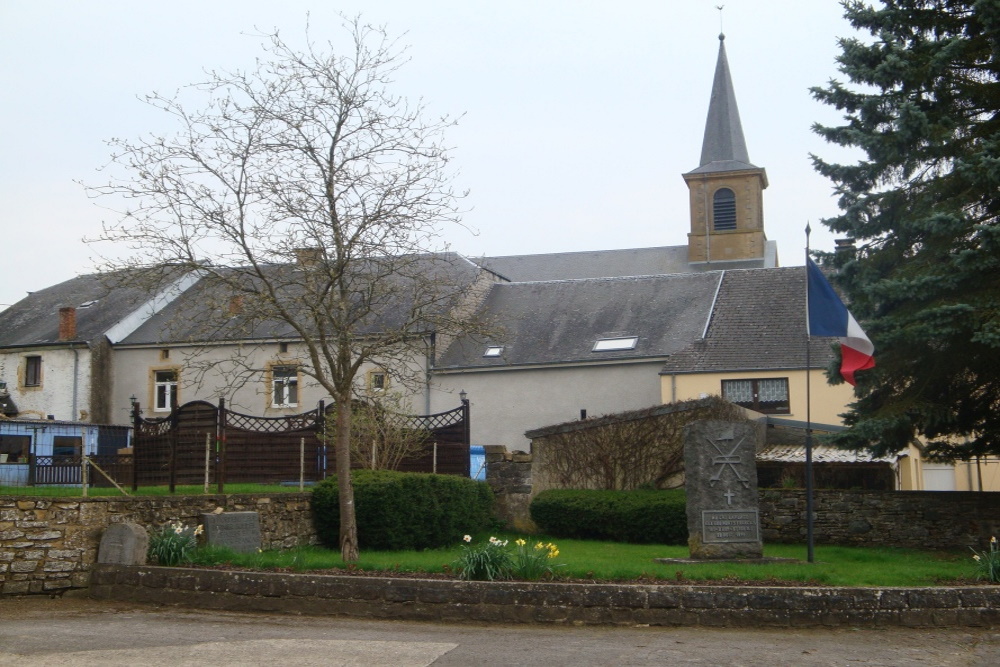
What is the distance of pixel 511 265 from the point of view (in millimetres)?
61375

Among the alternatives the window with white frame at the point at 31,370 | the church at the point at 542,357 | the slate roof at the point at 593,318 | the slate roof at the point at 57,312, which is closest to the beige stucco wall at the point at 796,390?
the church at the point at 542,357

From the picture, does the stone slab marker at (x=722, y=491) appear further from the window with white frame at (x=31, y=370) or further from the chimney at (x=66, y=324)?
the window with white frame at (x=31, y=370)

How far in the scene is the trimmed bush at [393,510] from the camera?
54.2ft

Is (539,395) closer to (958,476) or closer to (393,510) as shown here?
(958,476)

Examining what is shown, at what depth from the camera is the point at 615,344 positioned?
33875 millimetres

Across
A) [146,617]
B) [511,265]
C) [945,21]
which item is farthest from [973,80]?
[511,265]

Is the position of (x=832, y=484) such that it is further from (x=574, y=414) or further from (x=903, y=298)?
(x=574, y=414)

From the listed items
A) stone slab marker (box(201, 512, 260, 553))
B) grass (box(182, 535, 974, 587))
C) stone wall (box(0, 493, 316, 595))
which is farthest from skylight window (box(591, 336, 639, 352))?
stone wall (box(0, 493, 316, 595))

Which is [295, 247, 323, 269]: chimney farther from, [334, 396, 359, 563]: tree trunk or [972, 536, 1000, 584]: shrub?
[972, 536, 1000, 584]: shrub

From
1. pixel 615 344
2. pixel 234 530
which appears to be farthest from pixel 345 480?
pixel 615 344

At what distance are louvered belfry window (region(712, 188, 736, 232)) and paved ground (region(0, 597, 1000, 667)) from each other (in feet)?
169

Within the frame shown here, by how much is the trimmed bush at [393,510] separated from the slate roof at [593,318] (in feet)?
50.0

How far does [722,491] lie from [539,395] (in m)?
19.3

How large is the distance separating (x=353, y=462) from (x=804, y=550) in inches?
351
